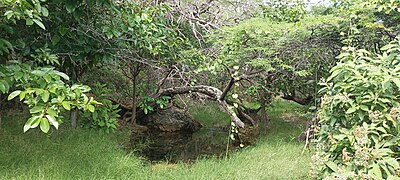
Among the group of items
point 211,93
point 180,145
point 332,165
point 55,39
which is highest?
point 55,39

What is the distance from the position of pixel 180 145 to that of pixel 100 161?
2.18m

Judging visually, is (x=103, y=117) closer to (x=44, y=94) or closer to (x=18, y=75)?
(x=18, y=75)

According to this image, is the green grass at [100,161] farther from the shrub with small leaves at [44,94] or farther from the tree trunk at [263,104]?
the tree trunk at [263,104]

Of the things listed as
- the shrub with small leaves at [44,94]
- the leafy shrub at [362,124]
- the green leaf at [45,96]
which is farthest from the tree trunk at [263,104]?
the green leaf at [45,96]

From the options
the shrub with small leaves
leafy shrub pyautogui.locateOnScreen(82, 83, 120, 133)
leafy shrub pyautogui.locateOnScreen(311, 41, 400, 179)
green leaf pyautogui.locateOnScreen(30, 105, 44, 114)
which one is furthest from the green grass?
green leaf pyautogui.locateOnScreen(30, 105, 44, 114)

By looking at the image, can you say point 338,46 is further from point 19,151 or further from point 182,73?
point 19,151

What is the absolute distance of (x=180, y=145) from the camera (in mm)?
5445

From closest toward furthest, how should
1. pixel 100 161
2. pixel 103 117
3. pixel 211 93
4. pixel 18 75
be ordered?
1. pixel 18 75
2. pixel 100 161
3. pixel 103 117
4. pixel 211 93

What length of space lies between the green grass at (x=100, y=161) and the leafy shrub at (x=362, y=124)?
0.96m

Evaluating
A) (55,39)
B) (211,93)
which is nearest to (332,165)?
(55,39)

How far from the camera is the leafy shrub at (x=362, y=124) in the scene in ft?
5.66

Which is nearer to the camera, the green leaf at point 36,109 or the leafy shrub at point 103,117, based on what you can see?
the green leaf at point 36,109

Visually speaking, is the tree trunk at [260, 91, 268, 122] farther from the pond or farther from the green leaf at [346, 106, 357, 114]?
the green leaf at [346, 106, 357, 114]

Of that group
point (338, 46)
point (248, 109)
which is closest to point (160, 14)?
point (338, 46)
